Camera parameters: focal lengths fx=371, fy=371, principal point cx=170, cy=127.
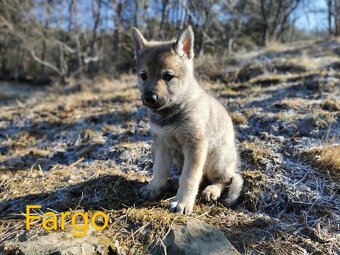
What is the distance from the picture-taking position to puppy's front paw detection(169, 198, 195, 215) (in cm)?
320

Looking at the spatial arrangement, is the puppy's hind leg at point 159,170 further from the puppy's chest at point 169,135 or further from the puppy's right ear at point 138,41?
the puppy's right ear at point 138,41

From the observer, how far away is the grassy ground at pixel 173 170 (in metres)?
3.11

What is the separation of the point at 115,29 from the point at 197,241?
50.8 feet

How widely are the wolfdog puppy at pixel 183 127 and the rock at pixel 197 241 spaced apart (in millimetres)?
233

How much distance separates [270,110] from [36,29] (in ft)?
58.8

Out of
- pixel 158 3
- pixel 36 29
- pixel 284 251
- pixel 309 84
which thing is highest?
pixel 158 3

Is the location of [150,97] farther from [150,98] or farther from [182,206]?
[182,206]

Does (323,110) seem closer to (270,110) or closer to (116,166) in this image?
(270,110)

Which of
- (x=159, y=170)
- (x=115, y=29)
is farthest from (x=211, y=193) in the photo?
(x=115, y=29)

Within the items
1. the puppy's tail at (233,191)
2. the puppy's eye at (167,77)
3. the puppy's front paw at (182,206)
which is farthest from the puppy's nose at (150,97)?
the puppy's tail at (233,191)

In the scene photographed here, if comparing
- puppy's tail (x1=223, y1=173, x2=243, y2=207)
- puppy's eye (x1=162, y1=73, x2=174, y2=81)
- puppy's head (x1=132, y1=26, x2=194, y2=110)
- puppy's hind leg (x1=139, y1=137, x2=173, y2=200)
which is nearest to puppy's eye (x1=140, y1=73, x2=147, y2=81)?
puppy's head (x1=132, y1=26, x2=194, y2=110)

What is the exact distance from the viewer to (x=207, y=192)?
351 centimetres

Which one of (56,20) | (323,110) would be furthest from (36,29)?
(323,110)

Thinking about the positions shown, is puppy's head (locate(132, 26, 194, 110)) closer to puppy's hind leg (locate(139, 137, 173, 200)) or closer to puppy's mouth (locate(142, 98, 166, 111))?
puppy's mouth (locate(142, 98, 166, 111))
